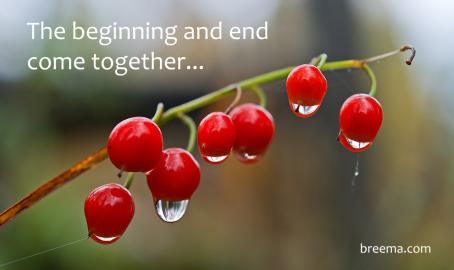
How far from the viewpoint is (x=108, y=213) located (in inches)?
43.2

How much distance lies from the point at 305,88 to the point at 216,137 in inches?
7.7

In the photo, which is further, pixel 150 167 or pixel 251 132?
pixel 251 132

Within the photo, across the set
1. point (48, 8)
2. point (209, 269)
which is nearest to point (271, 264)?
point (209, 269)

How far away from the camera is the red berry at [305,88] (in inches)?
42.9

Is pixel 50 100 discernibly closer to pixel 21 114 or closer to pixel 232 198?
pixel 21 114

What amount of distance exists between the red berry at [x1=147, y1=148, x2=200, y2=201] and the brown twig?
0.36 ft

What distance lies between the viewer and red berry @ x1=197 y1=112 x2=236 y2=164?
112 cm

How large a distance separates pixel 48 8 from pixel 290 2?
1882mm

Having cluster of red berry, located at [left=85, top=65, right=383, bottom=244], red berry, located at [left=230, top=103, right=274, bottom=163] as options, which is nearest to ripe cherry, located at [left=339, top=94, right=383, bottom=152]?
cluster of red berry, located at [left=85, top=65, right=383, bottom=244]

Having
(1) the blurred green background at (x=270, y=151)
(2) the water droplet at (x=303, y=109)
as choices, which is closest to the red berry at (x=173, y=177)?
(2) the water droplet at (x=303, y=109)

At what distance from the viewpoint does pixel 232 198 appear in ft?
16.1

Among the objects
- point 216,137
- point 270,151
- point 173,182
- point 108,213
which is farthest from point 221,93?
point 270,151

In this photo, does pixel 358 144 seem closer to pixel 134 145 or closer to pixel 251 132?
pixel 251 132

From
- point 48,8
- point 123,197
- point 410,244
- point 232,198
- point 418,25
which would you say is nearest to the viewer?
point 123,197
